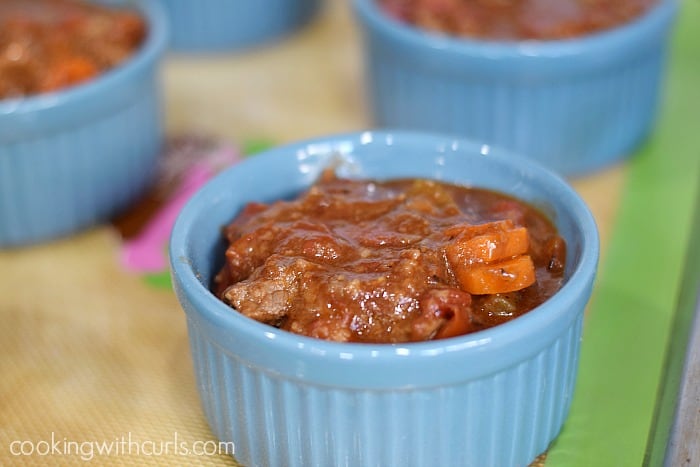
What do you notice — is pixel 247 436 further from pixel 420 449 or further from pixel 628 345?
pixel 628 345

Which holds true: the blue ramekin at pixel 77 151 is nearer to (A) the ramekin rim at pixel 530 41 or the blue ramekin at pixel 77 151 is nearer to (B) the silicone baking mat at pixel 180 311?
(B) the silicone baking mat at pixel 180 311

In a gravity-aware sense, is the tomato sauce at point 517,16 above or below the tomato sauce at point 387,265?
above

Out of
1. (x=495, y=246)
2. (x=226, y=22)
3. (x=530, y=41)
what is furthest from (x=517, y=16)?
(x=495, y=246)

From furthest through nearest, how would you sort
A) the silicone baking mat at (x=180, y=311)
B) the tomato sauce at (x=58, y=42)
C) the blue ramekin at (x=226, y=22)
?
1. the blue ramekin at (x=226, y=22)
2. the tomato sauce at (x=58, y=42)
3. the silicone baking mat at (x=180, y=311)

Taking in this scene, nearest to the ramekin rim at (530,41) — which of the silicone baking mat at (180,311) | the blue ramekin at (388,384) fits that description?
the silicone baking mat at (180,311)

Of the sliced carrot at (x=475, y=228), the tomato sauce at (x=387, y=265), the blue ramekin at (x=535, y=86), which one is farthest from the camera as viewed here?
the blue ramekin at (x=535, y=86)

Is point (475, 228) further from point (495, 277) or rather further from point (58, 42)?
point (58, 42)

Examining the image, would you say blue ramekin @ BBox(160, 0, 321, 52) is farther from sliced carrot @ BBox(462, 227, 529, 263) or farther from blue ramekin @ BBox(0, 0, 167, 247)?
sliced carrot @ BBox(462, 227, 529, 263)
